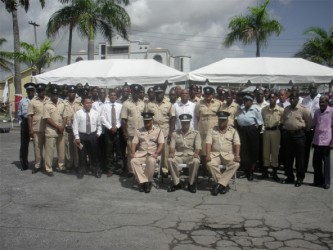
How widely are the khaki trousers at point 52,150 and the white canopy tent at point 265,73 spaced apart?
419cm

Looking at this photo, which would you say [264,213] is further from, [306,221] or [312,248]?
[312,248]

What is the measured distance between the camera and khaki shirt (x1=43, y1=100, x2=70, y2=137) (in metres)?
8.01

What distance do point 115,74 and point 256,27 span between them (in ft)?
48.1

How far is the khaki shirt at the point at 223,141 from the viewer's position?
7078 mm

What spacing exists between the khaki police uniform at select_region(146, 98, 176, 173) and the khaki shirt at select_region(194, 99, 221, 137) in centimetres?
62

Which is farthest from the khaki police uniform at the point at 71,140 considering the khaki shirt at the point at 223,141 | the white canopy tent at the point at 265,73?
the white canopy tent at the point at 265,73

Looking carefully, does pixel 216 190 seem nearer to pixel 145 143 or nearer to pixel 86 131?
pixel 145 143

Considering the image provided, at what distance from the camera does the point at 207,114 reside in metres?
7.93

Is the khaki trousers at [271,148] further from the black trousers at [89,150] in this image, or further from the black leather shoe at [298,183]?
the black trousers at [89,150]

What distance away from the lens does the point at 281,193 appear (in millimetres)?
6801

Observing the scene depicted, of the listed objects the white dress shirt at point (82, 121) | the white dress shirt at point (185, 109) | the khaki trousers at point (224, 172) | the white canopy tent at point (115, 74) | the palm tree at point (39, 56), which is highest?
the palm tree at point (39, 56)

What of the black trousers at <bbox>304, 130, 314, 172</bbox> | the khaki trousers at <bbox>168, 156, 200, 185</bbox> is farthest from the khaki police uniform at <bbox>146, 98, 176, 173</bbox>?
the black trousers at <bbox>304, 130, 314, 172</bbox>

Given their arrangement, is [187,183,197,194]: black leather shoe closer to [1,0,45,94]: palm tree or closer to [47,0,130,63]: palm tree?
[47,0,130,63]: palm tree

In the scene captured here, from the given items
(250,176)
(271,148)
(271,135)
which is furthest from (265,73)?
(250,176)
